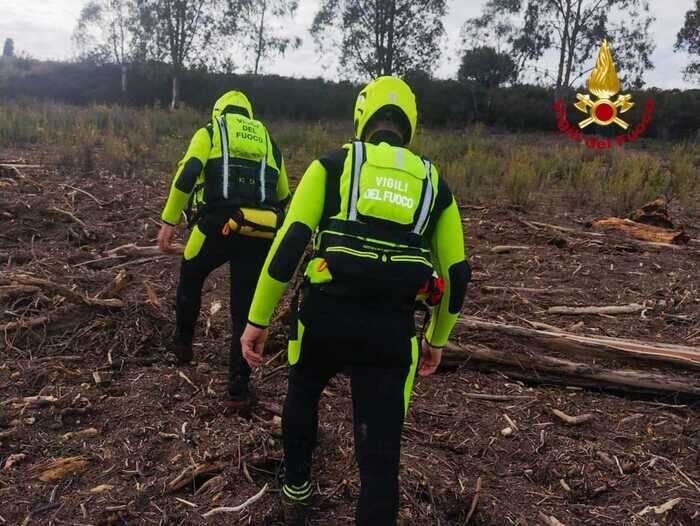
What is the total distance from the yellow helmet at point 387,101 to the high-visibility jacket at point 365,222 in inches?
6.5

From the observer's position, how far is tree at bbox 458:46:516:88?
28781 mm

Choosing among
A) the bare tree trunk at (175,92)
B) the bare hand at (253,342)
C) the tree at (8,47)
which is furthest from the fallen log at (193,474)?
the tree at (8,47)

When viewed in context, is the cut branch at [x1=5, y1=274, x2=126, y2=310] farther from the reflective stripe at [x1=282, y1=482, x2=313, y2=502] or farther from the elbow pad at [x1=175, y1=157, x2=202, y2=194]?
the reflective stripe at [x1=282, y1=482, x2=313, y2=502]

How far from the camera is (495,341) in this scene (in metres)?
4.24

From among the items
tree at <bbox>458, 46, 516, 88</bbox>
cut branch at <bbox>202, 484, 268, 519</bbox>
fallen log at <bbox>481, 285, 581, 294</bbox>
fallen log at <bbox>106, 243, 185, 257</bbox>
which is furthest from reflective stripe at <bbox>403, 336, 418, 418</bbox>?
tree at <bbox>458, 46, 516, 88</bbox>

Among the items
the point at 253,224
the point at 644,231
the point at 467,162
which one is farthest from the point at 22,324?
the point at 467,162

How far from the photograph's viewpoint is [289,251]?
7.36ft

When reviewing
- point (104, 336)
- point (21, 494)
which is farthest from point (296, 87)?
point (21, 494)

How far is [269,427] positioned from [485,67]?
92.5 feet

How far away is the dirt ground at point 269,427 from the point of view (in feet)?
9.25

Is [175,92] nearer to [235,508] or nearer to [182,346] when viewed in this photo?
[182,346]

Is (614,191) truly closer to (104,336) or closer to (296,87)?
(104,336)

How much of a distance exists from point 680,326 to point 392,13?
953 inches

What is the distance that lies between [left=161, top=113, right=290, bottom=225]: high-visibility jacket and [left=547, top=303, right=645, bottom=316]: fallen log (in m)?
2.68
